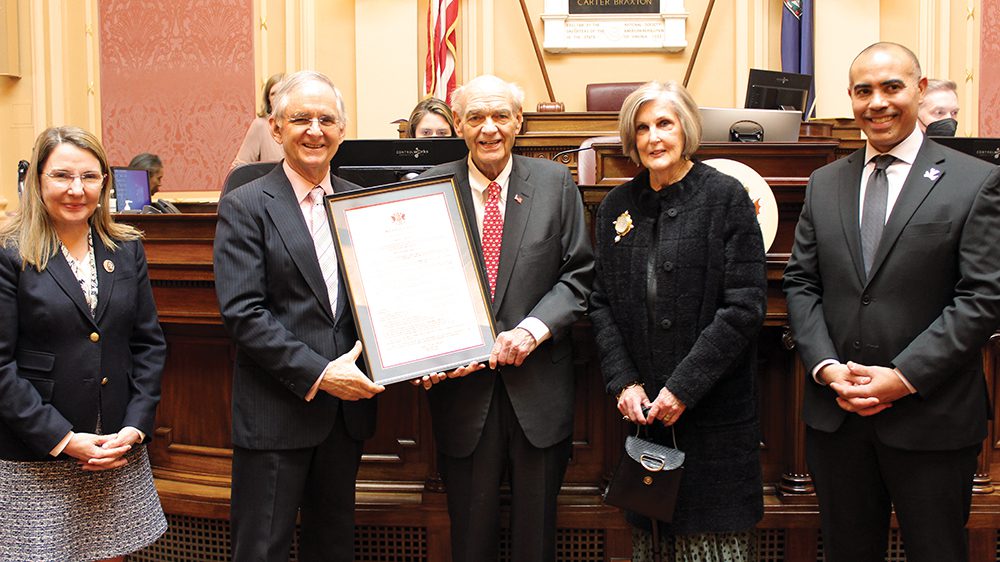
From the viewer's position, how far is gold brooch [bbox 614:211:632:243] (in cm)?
213

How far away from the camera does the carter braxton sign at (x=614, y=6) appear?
703 cm

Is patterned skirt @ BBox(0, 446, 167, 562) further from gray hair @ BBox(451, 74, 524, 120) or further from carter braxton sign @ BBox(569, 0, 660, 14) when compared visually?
carter braxton sign @ BBox(569, 0, 660, 14)

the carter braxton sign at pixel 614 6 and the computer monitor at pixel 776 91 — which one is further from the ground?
the carter braxton sign at pixel 614 6

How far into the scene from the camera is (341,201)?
6.80 feet

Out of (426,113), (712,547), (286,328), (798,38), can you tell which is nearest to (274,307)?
(286,328)

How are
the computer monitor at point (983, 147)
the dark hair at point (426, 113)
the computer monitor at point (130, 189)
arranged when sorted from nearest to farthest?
1. the computer monitor at point (983, 147)
2. the dark hair at point (426, 113)
3. the computer monitor at point (130, 189)

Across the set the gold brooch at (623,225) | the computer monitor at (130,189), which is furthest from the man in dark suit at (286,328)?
the computer monitor at (130,189)

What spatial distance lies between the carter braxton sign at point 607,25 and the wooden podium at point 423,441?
14.9 feet

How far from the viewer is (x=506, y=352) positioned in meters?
2.05

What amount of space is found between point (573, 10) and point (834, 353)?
5.59 meters

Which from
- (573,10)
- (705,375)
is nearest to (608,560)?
(705,375)

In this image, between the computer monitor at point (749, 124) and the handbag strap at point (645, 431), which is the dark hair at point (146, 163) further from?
the handbag strap at point (645, 431)

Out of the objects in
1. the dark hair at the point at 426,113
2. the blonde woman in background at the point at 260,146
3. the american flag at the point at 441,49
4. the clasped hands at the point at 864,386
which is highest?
the american flag at the point at 441,49

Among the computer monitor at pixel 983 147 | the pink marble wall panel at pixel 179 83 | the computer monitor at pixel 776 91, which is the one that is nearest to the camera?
the computer monitor at pixel 983 147
